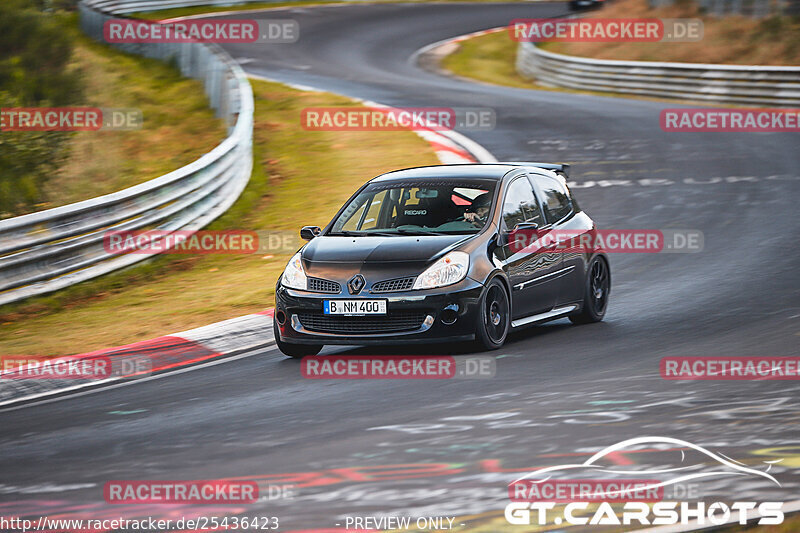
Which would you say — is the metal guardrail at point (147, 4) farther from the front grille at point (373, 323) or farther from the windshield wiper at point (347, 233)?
the front grille at point (373, 323)

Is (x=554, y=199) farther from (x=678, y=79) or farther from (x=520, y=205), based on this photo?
(x=678, y=79)

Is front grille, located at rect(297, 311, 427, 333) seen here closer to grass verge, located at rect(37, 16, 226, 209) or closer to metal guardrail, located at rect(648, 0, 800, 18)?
grass verge, located at rect(37, 16, 226, 209)

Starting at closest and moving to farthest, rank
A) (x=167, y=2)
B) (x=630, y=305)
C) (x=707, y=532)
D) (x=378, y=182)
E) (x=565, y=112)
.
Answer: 1. (x=707, y=532)
2. (x=378, y=182)
3. (x=630, y=305)
4. (x=565, y=112)
5. (x=167, y=2)

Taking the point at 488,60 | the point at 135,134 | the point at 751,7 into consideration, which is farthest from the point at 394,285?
the point at 488,60

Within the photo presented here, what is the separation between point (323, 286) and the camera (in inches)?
390

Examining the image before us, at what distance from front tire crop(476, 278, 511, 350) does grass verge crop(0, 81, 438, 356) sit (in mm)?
2948

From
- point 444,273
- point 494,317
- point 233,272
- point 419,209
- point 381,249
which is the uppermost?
point 419,209

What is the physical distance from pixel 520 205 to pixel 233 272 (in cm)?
512

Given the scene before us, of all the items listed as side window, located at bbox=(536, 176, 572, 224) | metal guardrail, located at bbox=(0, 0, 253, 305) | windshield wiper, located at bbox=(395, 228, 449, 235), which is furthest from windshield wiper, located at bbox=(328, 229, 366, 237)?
metal guardrail, located at bbox=(0, 0, 253, 305)

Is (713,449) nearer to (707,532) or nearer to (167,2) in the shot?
(707,532)

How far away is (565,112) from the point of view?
27.2 metres

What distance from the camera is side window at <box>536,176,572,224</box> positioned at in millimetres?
11527

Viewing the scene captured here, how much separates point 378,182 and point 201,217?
649 centimetres

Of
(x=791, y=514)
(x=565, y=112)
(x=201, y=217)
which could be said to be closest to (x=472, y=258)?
(x=791, y=514)
